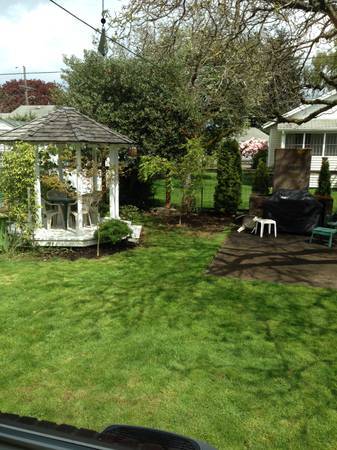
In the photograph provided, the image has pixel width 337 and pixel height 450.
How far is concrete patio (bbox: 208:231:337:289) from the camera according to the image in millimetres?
7664

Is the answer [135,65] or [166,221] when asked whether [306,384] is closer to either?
[166,221]

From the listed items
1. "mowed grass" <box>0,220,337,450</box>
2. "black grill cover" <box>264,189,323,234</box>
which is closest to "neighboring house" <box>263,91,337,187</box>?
"black grill cover" <box>264,189,323,234</box>

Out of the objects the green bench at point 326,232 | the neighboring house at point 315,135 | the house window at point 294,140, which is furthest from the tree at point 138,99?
the house window at point 294,140

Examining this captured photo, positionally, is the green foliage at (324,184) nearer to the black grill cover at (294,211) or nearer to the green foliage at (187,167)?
the black grill cover at (294,211)

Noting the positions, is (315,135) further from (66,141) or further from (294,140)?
(66,141)

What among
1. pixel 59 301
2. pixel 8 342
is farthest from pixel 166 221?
pixel 8 342

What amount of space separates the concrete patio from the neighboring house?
540 inches

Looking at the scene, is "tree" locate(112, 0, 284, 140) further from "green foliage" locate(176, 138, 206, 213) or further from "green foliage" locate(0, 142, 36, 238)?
"green foliage" locate(0, 142, 36, 238)

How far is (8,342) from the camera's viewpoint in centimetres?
510

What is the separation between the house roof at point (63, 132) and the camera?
9.41 meters

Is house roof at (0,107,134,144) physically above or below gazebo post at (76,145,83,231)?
above

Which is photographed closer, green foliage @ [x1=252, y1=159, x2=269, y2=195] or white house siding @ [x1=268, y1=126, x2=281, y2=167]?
green foliage @ [x1=252, y1=159, x2=269, y2=195]

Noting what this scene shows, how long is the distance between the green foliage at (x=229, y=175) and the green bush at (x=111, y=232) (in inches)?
219

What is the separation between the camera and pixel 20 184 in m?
9.46
